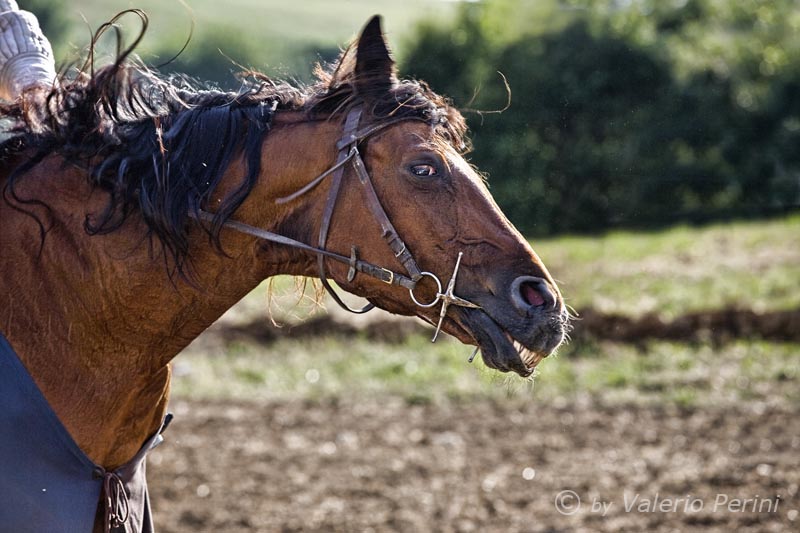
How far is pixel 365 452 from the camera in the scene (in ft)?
23.6

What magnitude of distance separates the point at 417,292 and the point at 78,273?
0.99 m

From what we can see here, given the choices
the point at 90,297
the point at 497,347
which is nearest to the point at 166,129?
the point at 90,297

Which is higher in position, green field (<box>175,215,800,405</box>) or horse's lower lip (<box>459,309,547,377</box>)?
horse's lower lip (<box>459,309,547,377</box>)

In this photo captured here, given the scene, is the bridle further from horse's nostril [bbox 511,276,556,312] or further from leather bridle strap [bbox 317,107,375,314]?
horse's nostril [bbox 511,276,556,312]

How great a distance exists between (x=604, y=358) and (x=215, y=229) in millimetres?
7507

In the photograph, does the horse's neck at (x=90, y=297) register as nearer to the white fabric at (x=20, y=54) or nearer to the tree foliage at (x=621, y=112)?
the white fabric at (x=20, y=54)

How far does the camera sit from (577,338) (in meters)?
10.1

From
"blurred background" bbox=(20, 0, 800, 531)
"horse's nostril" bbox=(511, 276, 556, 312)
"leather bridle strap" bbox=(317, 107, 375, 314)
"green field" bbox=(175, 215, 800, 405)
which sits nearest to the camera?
"horse's nostril" bbox=(511, 276, 556, 312)

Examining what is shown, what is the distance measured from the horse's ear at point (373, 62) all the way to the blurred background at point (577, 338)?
14.9 inches

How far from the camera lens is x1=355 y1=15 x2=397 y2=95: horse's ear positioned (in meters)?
2.72

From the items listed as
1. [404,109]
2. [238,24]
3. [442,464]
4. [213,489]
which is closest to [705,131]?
[442,464]

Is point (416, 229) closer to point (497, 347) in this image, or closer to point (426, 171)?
point (426, 171)

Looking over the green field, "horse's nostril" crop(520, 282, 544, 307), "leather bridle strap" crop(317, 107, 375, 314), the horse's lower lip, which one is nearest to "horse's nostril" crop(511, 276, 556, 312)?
"horse's nostril" crop(520, 282, 544, 307)

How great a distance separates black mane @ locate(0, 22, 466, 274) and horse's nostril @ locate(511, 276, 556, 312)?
0.51 metres
